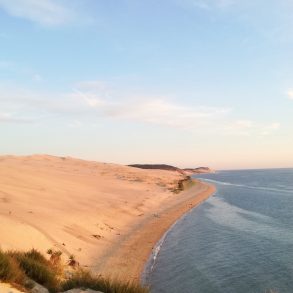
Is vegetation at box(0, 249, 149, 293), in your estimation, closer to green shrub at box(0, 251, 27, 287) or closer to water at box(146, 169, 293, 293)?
green shrub at box(0, 251, 27, 287)

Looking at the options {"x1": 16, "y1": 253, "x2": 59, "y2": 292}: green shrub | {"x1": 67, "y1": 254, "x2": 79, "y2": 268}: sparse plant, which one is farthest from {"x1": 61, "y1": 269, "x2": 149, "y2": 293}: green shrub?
{"x1": 67, "y1": 254, "x2": 79, "y2": 268}: sparse plant

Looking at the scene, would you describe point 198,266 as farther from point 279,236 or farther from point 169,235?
point 279,236

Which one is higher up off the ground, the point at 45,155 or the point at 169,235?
the point at 45,155

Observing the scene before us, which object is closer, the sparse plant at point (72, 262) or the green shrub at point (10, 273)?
the green shrub at point (10, 273)

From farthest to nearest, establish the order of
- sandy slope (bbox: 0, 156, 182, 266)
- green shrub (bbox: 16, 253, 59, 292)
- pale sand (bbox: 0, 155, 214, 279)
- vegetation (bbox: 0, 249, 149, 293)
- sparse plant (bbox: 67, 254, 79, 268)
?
pale sand (bbox: 0, 155, 214, 279)
sandy slope (bbox: 0, 156, 182, 266)
sparse plant (bbox: 67, 254, 79, 268)
green shrub (bbox: 16, 253, 59, 292)
vegetation (bbox: 0, 249, 149, 293)

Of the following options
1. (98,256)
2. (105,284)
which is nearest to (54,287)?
(105,284)

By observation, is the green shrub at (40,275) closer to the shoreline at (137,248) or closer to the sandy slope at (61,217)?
the shoreline at (137,248)

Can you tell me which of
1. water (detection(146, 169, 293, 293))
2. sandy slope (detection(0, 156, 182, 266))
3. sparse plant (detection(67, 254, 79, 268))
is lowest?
water (detection(146, 169, 293, 293))

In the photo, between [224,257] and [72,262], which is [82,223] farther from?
[72,262]

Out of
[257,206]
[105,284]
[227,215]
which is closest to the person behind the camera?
[105,284]

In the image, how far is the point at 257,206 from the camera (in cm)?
5631

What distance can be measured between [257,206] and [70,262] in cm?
4166

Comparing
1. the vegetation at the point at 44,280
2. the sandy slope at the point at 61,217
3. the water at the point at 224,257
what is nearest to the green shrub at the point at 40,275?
the vegetation at the point at 44,280

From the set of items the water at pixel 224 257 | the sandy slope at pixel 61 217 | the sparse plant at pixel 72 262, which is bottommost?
the water at pixel 224 257
